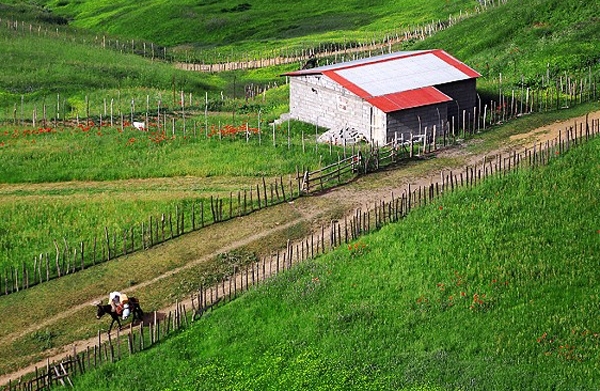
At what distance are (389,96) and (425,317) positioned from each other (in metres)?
25.3

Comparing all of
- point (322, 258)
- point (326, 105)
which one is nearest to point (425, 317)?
point (322, 258)

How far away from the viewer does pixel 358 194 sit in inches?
2194

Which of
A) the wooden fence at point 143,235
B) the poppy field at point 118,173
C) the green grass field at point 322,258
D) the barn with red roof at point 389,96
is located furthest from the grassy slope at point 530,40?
the wooden fence at point 143,235

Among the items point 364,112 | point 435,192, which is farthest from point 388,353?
point 364,112

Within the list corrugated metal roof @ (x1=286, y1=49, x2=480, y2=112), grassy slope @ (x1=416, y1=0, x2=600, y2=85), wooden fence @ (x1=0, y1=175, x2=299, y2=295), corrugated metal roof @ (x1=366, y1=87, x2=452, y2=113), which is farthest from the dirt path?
grassy slope @ (x1=416, y1=0, x2=600, y2=85)

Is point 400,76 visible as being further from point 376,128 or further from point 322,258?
point 322,258

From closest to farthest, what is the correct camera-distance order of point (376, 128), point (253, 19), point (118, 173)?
point (118, 173) → point (376, 128) → point (253, 19)

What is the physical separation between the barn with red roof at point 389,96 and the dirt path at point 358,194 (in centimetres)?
353

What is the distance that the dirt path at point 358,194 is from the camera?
42.6 metres

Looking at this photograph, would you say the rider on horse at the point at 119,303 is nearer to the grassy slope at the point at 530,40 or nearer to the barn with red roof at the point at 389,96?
the barn with red roof at the point at 389,96

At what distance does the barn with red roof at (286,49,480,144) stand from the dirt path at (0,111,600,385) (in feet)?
11.6

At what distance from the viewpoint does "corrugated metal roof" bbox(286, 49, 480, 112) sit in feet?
213

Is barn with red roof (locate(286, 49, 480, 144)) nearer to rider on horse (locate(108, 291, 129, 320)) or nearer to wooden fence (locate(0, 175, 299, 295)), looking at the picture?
wooden fence (locate(0, 175, 299, 295))

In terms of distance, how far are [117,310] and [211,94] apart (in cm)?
4779
